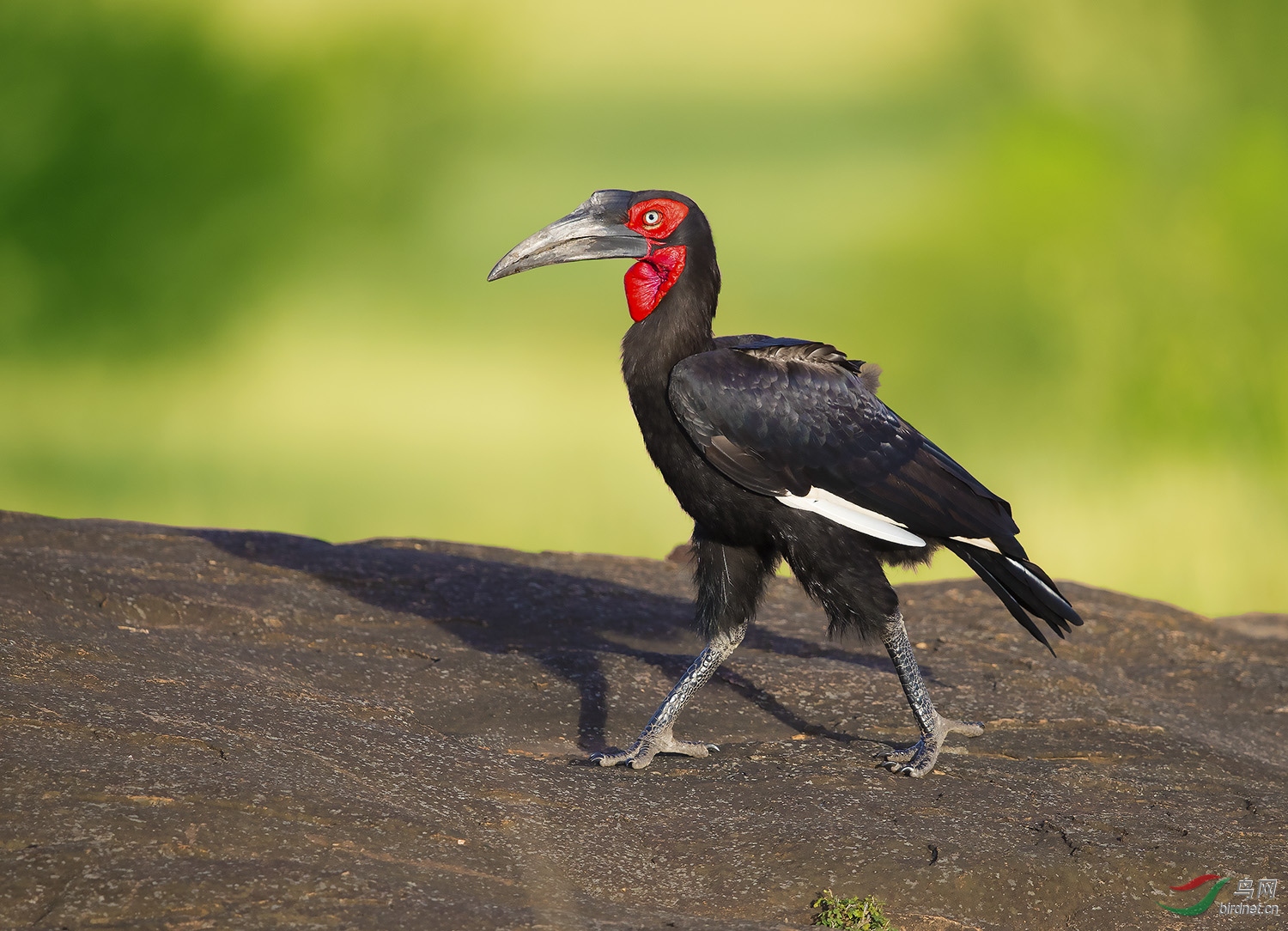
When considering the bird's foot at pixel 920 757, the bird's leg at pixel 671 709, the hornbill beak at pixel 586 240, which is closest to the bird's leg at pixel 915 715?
the bird's foot at pixel 920 757

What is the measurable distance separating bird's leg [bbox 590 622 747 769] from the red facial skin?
1.39m

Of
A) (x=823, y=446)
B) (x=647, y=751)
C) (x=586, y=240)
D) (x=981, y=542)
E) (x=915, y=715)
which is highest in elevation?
(x=586, y=240)

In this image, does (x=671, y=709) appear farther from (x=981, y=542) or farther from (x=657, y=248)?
(x=657, y=248)

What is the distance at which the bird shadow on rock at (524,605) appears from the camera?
6.82 m

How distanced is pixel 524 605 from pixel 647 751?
2.59 m

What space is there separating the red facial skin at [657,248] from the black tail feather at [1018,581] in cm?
160

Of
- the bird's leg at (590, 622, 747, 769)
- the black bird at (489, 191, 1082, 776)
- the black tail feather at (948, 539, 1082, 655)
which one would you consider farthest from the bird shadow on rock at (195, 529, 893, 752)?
the black tail feather at (948, 539, 1082, 655)

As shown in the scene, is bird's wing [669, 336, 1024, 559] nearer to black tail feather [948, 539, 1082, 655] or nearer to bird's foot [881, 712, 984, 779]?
black tail feather [948, 539, 1082, 655]

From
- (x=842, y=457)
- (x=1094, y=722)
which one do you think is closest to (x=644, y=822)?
(x=842, y=457)

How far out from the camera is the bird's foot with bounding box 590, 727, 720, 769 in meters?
5.32

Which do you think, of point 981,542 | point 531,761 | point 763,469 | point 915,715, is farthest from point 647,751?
point 981,542

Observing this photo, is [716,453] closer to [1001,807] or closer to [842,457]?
[842,457]

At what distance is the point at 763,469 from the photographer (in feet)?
16.6

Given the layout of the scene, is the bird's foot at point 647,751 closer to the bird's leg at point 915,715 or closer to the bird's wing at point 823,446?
the bird's leg at point 915,715
